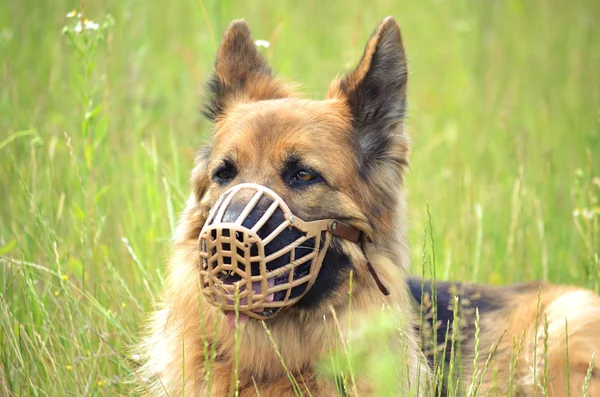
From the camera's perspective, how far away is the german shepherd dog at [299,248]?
297cm

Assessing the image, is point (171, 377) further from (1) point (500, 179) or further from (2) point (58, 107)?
(1) point (500, 179)

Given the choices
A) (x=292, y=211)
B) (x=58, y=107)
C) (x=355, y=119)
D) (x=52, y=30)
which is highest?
(x=52, y=30)

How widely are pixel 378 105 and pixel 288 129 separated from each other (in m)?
0.54

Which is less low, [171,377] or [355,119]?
[355,119]

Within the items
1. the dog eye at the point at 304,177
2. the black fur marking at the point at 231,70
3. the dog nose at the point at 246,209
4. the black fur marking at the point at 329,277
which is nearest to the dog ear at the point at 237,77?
the black fur marking at the point at 231,70

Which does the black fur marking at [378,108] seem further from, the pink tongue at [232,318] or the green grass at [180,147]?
the pink tongue at [232,318]

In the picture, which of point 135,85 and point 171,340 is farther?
point 135,85

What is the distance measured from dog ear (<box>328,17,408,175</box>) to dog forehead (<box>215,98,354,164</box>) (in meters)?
0.08

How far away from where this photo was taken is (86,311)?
391 centimetres

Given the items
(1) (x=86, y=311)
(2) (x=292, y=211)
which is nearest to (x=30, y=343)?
(1) (x=86, y=311)

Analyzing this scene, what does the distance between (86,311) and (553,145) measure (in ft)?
18.5

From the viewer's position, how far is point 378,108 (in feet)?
11.8

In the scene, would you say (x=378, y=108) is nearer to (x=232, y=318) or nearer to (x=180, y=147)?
(x=232, y=318)

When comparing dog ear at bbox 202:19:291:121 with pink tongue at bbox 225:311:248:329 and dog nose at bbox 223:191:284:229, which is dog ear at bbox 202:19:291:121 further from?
pink tongue at bbox 225:311:248:329
